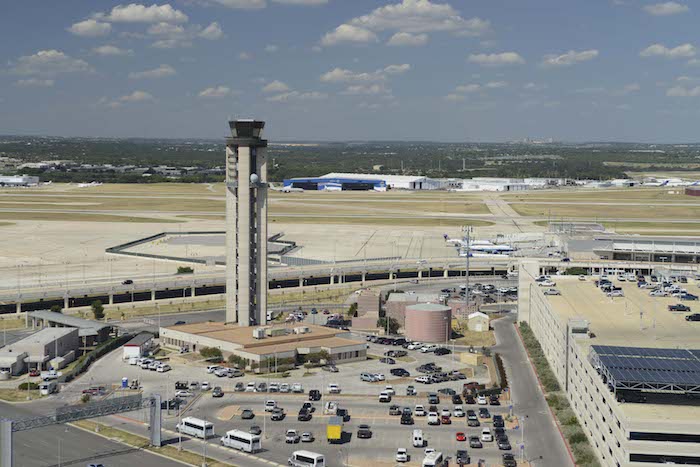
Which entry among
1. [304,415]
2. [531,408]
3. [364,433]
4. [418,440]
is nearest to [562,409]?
[531,408]

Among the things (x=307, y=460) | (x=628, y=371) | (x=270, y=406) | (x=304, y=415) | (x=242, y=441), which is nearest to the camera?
(x=307, y=460)

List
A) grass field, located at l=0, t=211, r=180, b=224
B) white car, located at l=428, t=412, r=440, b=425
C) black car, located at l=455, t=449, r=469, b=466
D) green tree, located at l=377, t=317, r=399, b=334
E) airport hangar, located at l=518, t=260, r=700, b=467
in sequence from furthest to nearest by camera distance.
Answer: grass field, located at l=0, t=211, r=180, b=224 → green tree, located at l=377, t=317, r=399, b=334 → white car, located at l=428, t=412, r=440, b=425 → black car, located at l=455, t=449, r=469, b=466 → airport hangar, located at l=518, t=260, r=700, b=467

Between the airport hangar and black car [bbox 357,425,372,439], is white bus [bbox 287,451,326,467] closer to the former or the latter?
black car [bbox 357,425,372,439]

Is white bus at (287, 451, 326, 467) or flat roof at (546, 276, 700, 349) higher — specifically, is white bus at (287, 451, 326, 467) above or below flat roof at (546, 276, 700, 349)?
below

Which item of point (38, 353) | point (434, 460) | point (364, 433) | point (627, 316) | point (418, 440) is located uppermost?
point (627, 316)

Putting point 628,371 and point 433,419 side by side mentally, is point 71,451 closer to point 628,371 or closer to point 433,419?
point 433,419

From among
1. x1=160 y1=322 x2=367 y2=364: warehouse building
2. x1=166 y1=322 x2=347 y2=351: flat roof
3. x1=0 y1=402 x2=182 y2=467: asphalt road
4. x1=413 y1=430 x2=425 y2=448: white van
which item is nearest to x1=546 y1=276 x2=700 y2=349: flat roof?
x1=413 y1=430 x2=425 y2=448: white van
